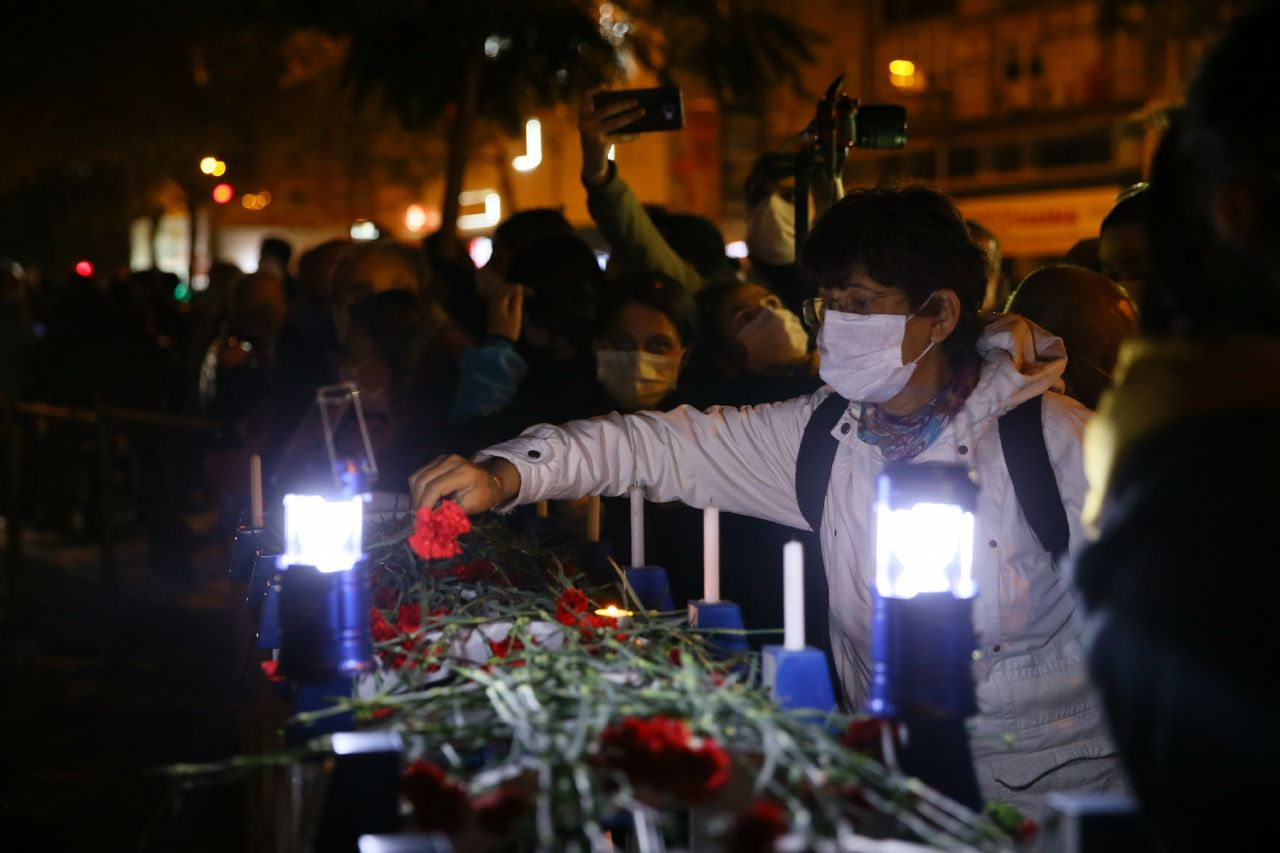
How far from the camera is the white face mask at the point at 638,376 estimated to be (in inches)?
211

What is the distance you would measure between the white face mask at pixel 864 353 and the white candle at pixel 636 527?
593 millimetres

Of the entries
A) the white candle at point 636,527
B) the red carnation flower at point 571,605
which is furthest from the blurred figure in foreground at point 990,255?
the red carnation flower at point 571,605

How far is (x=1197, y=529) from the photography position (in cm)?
156

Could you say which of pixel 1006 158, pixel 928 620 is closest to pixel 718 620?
pixel 928 620

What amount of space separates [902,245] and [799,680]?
1221 millimetres

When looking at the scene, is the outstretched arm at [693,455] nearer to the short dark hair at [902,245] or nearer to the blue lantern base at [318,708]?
the short dark hair at [902,245]

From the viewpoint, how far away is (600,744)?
7.22ft

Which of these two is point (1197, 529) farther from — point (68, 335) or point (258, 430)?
point (68, 335)

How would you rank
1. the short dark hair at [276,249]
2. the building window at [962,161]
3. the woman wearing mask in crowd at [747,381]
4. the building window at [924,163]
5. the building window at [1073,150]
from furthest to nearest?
1. the building window at [924,163]
2. the building window at [962,161]
3. the building window at [1073,150]
4. the short dark hair at [276,249]
5. the woman wearing mask in crowd at [747,381]

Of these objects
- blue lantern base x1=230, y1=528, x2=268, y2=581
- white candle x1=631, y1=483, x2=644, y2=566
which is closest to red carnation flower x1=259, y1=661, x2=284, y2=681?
blue lantern base x1=230, y1=528, x2=268, y2=581

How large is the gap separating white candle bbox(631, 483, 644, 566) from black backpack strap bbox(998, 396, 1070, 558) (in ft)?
3.02

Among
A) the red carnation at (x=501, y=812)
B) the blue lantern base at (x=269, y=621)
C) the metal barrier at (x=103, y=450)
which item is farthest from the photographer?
the metal barrier at (x=103, y=450)

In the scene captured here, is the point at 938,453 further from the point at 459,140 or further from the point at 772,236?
the point at 459,140

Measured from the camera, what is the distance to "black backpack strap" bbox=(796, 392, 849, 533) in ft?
11.8
